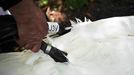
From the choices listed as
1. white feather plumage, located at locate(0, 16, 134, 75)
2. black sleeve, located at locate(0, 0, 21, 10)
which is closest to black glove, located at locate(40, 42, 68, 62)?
white feather plumage, located at locate(0, 16, 134, 75)

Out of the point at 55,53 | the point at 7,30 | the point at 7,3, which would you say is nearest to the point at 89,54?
the point at 55,53

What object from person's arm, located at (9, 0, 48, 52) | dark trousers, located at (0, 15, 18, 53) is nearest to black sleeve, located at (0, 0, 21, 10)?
person's arm, located at (9, 0, 48, 52)

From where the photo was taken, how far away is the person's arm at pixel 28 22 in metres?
1.53

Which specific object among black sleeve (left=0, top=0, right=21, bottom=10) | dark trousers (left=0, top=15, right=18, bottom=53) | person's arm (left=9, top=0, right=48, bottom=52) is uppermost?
black sleeve (left=0, top=0, right=21, bottom=10)

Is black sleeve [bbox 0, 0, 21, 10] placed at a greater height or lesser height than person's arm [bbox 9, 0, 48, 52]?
greater

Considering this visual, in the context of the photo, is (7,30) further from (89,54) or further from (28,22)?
(89,54)

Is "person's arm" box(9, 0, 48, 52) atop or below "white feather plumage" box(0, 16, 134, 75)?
atop

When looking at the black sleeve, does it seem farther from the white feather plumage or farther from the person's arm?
the white feather plumage

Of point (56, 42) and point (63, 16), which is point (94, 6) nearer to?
point (63, 16)

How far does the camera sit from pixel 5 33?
74.1 inches

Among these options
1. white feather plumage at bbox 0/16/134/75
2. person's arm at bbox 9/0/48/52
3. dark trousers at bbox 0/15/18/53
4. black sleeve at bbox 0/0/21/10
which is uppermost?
black sleeve at bbox 0/0/21/10

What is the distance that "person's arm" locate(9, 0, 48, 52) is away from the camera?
1528 millimetres

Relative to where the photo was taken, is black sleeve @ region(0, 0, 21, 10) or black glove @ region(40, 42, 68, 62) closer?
black sleeve @ region(0, 0, 21, 10)

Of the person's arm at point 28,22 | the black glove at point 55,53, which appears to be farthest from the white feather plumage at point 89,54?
the person's arm at point 28,22
